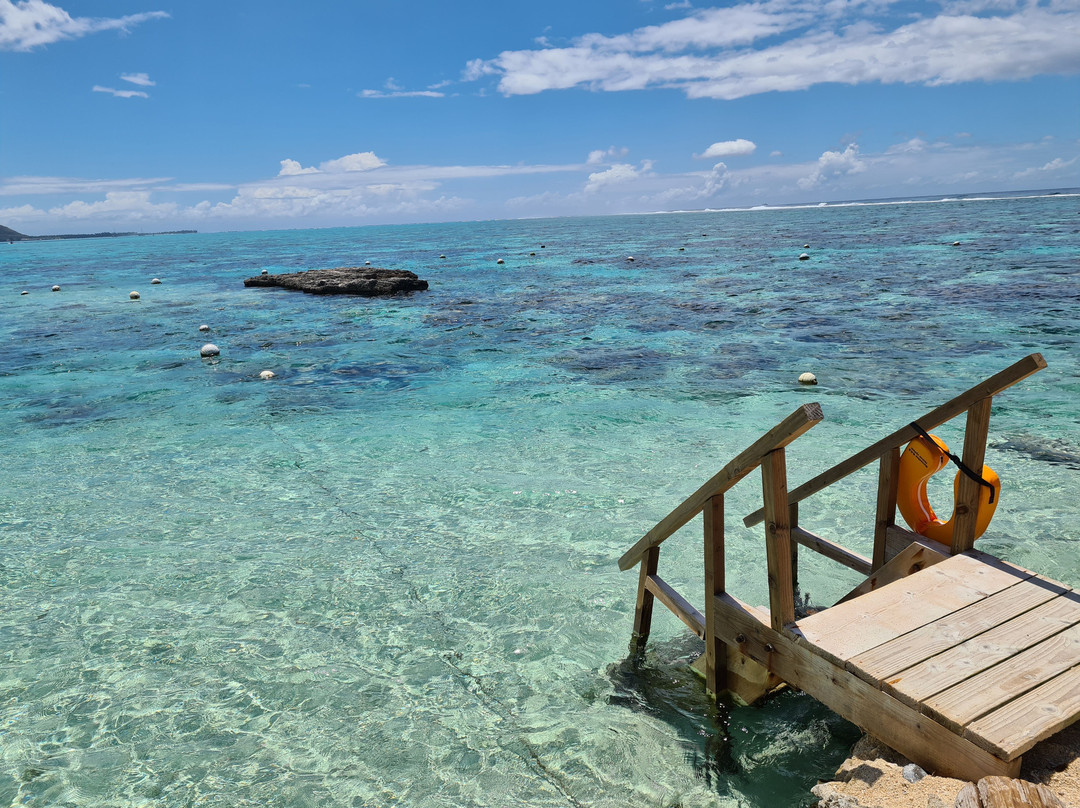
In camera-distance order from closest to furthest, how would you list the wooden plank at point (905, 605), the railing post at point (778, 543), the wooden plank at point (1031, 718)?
the wooden plank at point (1031, 718), the wooden plank at point (905, 605), the railing post at point (778, 543)

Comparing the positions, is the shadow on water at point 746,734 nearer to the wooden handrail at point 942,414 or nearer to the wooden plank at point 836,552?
the wooden plank at point 836,552

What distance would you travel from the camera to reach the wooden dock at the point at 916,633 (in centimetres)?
318

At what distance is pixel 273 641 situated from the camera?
5.76 meters

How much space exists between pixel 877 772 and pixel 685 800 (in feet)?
3.78

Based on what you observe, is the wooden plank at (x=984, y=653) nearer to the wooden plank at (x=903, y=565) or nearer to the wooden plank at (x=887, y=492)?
the wooden plank at (x=903, y=565)

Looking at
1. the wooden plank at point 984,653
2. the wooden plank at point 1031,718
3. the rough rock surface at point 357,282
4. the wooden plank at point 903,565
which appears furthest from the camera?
Answer: the rough rock surface at point 357,282

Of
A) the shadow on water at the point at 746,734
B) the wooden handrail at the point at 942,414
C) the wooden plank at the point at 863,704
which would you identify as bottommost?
the shadow on water at the point at 746,734

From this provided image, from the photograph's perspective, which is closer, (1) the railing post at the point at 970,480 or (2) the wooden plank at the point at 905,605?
(2) the wooden plank at the point at 905,605

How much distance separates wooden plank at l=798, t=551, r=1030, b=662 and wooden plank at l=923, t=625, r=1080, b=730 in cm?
40

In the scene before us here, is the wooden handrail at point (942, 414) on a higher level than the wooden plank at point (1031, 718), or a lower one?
higher

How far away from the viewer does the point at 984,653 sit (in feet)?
11.5

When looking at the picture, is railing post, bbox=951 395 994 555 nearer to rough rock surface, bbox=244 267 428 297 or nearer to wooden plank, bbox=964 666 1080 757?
wooden plank, bbox=964 666 1080 757

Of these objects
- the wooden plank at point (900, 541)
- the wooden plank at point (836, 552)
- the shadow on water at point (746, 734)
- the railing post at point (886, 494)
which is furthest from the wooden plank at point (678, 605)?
the wooden plank at point (900, 541)

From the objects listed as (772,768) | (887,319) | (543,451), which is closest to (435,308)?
(887,319)
